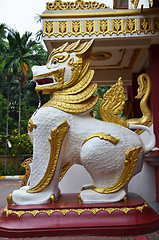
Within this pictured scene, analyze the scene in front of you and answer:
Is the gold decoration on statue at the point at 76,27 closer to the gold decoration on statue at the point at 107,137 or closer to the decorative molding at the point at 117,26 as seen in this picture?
the decorative molding at the point at 117,26

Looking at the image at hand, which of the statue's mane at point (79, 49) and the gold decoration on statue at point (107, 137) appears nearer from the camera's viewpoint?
the gold decoration on statue at point (107, 137)

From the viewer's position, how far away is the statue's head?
126 inches

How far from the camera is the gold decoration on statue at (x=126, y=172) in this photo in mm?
2914

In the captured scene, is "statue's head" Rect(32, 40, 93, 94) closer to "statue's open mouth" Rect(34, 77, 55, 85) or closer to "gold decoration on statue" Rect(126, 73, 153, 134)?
"statue's open mouth" Rect(34, 77, 55, 85)

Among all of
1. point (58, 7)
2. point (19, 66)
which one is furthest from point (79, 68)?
point (19, 66)

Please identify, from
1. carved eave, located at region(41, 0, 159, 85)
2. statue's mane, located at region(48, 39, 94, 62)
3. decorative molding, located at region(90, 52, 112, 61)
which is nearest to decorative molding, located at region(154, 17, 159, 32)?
carved eave, located at region(41, 0, 159, 85)

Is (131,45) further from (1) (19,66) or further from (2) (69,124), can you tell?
(1) (19,66)

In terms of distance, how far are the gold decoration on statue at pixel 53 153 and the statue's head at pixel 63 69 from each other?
51cm

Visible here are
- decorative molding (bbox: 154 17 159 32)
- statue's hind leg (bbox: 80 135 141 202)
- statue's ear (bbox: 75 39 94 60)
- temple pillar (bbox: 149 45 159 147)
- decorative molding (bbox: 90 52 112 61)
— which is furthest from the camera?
decorative molding (bbox: 90 52 112 61)

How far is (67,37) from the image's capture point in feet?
14.5

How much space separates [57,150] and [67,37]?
2.17 meters

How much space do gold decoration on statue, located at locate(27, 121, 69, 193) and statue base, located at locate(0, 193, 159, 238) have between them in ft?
0.72

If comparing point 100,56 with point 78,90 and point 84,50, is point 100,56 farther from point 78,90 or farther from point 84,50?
point 78,90

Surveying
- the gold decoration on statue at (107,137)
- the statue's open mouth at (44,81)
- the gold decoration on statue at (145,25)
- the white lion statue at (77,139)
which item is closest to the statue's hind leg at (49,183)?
the white lion statue at (77,139)
